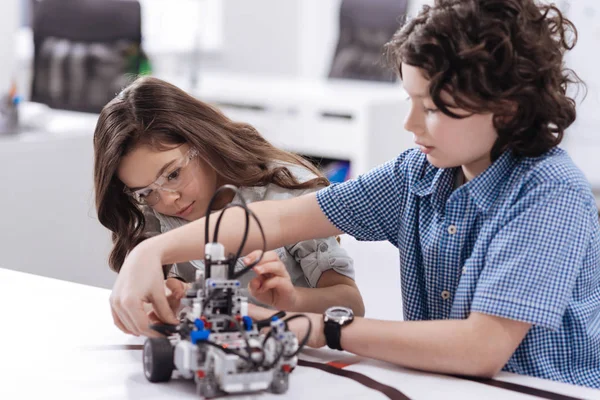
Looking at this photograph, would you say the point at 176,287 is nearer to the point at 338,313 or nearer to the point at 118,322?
the point at 118,322

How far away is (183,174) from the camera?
150cm

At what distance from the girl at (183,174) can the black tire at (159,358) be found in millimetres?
387

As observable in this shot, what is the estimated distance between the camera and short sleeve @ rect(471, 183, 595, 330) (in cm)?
106

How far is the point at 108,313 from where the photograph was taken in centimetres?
136

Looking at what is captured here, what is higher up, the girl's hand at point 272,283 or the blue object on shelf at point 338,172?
the girl's hand at point 272,283

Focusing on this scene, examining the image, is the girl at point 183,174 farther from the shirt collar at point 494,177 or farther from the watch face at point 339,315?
the shirt collar at point 494,177

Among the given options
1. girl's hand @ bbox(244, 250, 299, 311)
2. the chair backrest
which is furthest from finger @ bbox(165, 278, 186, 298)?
the chair backrest

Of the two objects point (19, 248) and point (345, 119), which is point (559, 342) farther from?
point (345, 119)

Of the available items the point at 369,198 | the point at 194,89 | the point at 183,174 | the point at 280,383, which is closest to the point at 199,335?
the point at 280,383

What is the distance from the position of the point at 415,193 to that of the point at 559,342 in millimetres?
298

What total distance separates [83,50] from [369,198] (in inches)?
100

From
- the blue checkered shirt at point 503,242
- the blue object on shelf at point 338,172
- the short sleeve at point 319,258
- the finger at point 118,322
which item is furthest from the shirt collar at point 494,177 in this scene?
the blue object on shelf at point 338,172

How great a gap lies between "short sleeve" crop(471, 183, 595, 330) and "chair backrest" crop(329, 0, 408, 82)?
3716 millimetres

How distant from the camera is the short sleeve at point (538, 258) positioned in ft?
3.47
